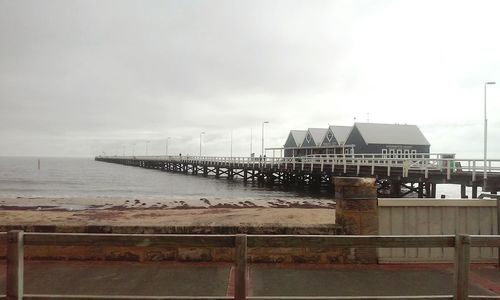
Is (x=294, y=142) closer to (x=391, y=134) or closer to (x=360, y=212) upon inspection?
(x=391, y=134)

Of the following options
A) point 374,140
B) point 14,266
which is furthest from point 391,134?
point 14,266

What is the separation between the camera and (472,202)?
6.05 meters

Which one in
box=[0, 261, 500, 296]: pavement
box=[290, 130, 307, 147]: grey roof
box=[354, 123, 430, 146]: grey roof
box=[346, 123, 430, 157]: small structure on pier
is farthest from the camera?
box=[290, 130, 307, 147]: grey roof

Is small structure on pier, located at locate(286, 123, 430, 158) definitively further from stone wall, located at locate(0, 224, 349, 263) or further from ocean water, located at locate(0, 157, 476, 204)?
stone wall, located at locate(0, 224, 349, 263)

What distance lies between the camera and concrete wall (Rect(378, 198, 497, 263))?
19.2ft

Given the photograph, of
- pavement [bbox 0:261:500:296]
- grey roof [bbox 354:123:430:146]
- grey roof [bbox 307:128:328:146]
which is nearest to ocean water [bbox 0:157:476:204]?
grey roof [bbox 354:123:430:146]

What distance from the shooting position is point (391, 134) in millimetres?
56906

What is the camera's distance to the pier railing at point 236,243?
363cm

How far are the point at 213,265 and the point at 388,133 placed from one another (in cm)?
5498

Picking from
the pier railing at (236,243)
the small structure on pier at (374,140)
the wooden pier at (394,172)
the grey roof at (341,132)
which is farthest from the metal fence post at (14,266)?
the grey roof at (341,132)

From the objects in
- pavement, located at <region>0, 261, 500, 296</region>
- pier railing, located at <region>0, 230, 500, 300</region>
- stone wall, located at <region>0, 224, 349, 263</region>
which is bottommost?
pavement, located at <region>0, 261, 500, 296</region>

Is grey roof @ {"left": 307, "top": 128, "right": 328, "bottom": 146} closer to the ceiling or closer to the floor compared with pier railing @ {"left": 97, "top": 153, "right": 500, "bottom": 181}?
closer to the ceiling

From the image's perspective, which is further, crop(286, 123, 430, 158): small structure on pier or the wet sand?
crop(286, 123, 430, 158): small structure on pier

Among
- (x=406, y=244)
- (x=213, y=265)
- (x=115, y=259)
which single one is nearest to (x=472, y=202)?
(x=406, y=244)
